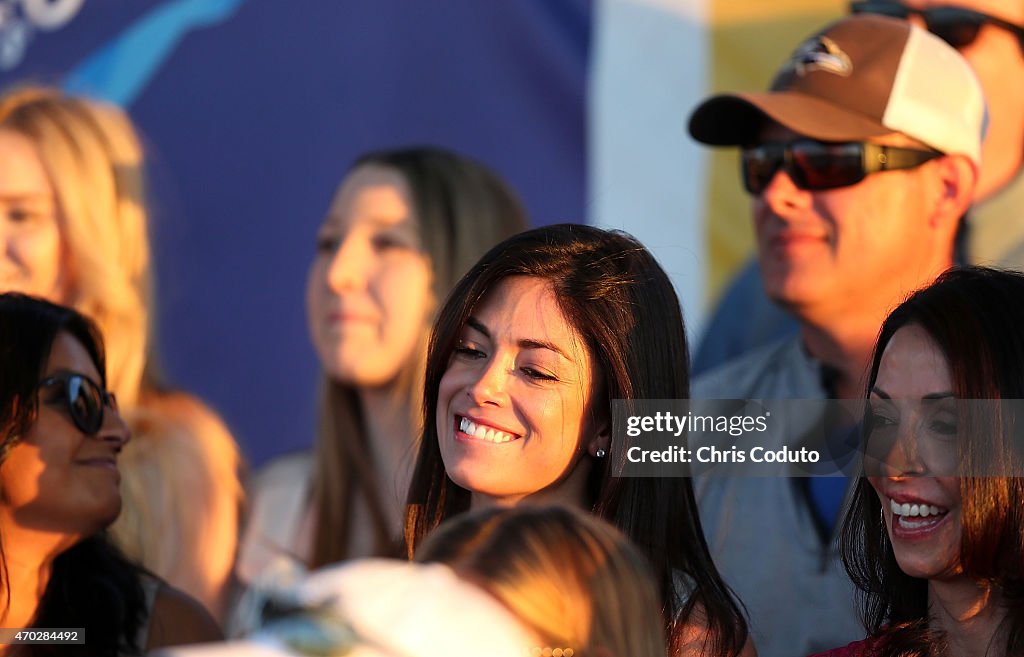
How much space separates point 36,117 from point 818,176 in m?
2.28

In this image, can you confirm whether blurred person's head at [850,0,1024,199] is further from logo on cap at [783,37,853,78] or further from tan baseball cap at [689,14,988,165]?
logo on cap at [783,37,853,78]

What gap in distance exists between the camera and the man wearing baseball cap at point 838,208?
320 cm

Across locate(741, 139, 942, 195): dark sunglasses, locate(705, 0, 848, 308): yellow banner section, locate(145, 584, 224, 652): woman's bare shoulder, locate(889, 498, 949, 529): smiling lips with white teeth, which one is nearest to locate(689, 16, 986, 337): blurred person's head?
locate(741, 139, 942, 195): dark sunglasses

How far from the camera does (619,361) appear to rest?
2592 millimetres

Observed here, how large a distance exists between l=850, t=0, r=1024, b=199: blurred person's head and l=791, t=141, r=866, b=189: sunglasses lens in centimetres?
51

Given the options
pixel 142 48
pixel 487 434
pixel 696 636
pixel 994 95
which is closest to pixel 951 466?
pixel 696 636

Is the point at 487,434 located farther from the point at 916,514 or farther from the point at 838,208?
the point at 838,208

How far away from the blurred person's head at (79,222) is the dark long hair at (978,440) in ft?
7.47

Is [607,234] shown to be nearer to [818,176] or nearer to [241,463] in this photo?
[818,176]

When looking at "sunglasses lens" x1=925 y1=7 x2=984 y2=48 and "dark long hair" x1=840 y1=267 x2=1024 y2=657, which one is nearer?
"dark long hair" x1=840 y1=267 x2=1024 y2=657

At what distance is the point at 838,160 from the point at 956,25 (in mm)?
637

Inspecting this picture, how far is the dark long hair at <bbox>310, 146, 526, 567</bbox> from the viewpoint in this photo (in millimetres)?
3869

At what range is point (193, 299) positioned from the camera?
4.64 metres

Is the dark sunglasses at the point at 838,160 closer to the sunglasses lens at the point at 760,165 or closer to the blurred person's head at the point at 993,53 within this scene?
the sunglasses lens at the point at 760,165
